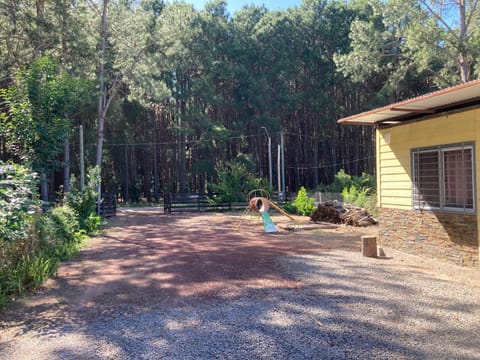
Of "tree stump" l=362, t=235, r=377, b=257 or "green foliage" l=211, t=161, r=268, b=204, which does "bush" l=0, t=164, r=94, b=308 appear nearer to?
"tree stump" l=362, t=235, r=377, b=257

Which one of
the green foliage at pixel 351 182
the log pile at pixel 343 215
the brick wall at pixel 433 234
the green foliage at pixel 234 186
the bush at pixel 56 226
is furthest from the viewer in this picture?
the green foliage at pixel 351 182

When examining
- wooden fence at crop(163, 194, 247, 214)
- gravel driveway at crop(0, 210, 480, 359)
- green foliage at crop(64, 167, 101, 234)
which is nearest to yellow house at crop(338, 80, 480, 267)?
gravel driveway at crop(0, 210, 480, 359)

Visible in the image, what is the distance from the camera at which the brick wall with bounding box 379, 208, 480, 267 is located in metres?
6.57

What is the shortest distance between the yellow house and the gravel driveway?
1.72ft

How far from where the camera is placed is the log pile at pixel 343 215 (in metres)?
12.8

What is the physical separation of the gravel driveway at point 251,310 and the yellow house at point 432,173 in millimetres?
524

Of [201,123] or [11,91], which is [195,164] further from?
[11,91]

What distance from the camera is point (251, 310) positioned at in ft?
14.5

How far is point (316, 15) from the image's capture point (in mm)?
33250

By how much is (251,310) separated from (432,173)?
482 cm

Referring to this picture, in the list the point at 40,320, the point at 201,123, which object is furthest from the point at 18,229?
the point at 201,123

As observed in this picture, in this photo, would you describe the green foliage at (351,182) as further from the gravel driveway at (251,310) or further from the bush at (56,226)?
the bush at (56,226)

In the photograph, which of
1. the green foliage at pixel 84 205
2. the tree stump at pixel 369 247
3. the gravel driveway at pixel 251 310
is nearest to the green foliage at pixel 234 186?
the green foliage at pixel 84 205

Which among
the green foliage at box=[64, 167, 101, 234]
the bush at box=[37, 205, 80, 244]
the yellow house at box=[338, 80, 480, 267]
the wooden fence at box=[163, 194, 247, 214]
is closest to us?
the yellow house at box=[338, 80, 480, 267]
